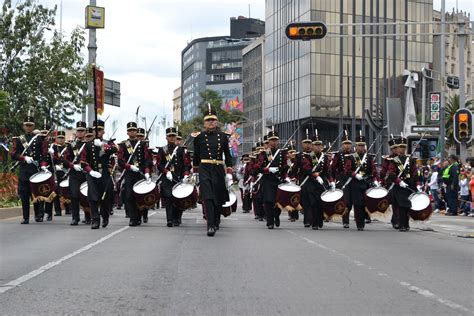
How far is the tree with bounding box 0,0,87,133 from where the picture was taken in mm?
32594

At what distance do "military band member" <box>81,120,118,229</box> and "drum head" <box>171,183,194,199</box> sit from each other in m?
1.36

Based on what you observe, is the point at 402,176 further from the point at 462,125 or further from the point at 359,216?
the point at 462,125

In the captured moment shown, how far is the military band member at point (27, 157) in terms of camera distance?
19000 mm

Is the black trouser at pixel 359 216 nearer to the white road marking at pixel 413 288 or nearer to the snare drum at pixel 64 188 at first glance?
the white road marking at pixel 413 288

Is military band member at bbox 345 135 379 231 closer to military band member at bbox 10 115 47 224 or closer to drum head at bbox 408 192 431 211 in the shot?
drum head at bbox 408 192 431 211

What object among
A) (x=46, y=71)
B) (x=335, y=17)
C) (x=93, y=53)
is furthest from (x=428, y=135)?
(x=335, y=17)

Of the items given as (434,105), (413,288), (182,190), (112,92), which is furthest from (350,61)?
(413,288)

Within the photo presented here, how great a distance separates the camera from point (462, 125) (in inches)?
1050

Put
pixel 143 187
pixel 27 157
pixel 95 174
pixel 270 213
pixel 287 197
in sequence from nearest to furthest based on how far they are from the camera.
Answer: pixel 95 174, pixel 143 187, pixel 27 157, pixel 287 197, pixel 270 213

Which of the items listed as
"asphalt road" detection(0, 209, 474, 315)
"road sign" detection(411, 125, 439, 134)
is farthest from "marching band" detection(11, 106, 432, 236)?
"road sign" detection(411, 125, 439, 134)

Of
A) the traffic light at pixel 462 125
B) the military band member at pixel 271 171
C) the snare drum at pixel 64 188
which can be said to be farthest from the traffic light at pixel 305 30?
the snare drum at pixel 64 188

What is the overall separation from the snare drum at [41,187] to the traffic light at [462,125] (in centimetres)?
1316

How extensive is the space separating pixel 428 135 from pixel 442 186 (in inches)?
76.2

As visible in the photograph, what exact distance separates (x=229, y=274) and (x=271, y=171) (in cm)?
927
